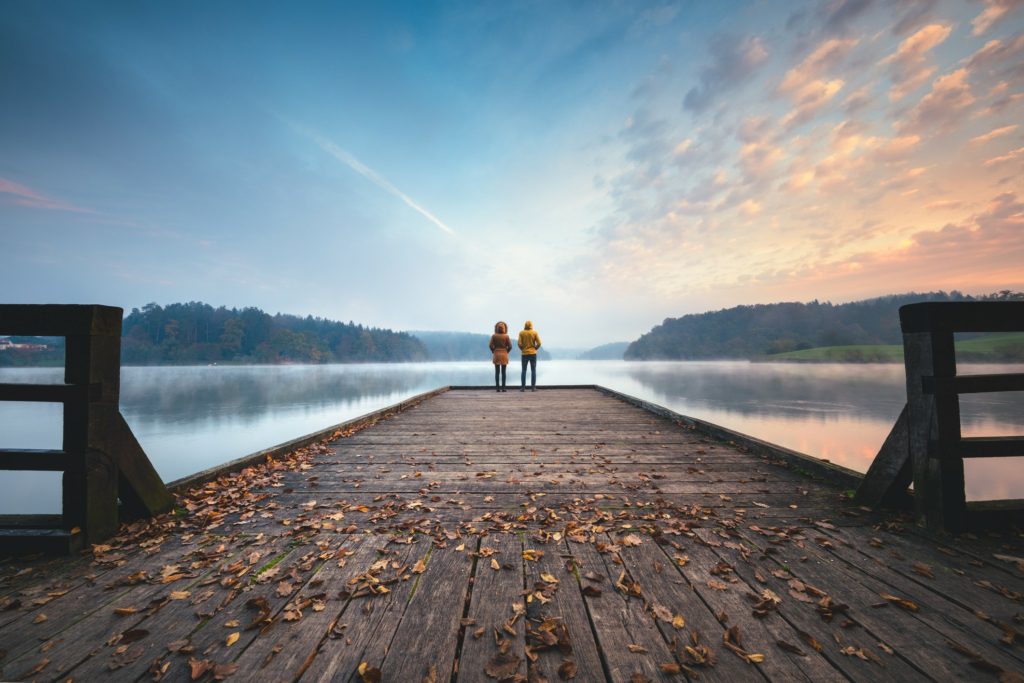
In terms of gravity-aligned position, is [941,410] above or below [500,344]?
below

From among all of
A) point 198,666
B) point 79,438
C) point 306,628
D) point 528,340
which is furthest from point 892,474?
point 528,340

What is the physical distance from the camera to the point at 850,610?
7.37 feet

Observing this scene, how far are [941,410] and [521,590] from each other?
3493 mm

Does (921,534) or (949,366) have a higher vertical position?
(949,366)

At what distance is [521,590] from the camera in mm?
2469

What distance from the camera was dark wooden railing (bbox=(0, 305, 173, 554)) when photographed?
290cm

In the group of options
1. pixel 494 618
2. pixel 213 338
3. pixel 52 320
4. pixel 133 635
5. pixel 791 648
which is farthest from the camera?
pixel 213 338

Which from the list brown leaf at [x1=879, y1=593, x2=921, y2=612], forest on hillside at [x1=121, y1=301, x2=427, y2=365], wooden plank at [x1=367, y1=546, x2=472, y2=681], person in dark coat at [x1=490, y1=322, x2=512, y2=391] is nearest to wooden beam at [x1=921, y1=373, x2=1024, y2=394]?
brown leaf at [x1=879, y1=593, x2=921, y2=612]

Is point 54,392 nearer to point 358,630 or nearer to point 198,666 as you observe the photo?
point 198,666

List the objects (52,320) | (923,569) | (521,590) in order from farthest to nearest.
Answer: (52,320) → (923,569) → (521,590)

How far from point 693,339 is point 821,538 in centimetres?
14617

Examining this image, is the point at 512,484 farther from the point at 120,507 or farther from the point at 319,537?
the point at 120,507

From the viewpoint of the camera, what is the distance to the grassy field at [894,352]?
2958 inches

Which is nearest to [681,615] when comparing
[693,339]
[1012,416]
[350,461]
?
[350,461]
